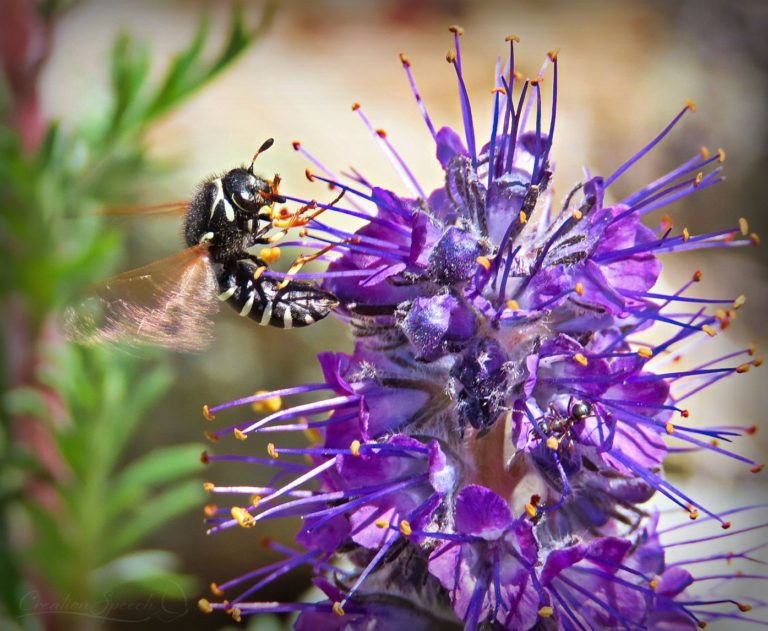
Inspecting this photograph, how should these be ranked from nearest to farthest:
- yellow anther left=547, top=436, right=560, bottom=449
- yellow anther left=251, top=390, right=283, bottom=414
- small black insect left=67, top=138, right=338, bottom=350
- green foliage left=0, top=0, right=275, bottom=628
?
yellow anther left=547, top=436, right=560, bottom=449 → yellow anther left=251, top=390, right=283, bottom=414 → small black insect left=67, top=138, right=338, bottom=350 → green foliage left=0, top=0, right=275, bottom=628

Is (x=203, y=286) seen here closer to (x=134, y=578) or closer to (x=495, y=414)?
(x=495, y=414)

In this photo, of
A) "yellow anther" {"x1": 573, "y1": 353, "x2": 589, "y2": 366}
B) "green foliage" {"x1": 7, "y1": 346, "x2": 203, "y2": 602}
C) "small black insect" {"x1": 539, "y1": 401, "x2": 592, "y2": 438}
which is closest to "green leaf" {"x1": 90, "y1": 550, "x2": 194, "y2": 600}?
"green foliage" {"x1": 7, "y1": 346, "x2": 203, "y2": 602}

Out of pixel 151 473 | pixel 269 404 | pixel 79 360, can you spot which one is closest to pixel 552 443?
pixel 269 404

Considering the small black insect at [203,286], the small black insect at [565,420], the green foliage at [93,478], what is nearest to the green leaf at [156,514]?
the green foliage at [93,478]

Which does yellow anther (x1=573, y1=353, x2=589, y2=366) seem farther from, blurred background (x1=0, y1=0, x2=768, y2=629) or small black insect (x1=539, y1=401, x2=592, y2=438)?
blurred background (x1=0, y1=0, x2=768, y2=629)

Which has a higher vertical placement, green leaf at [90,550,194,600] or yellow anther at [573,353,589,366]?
yellow anther at [573,353,589,366]
